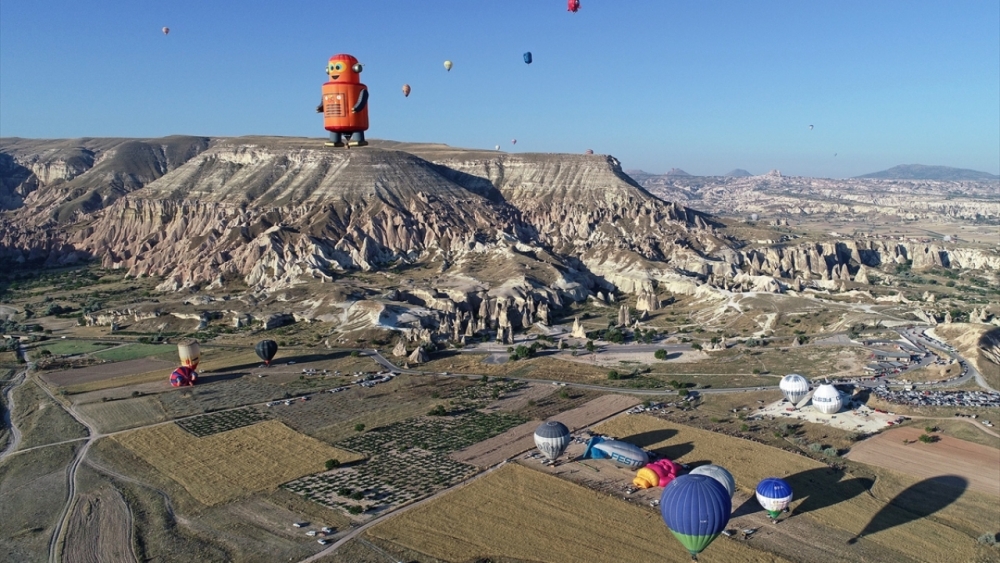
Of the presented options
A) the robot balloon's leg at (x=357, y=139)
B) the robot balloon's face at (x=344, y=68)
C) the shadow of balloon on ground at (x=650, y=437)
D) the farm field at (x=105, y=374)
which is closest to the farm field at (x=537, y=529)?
the shadow of balloon on ground at (x=650, y=437)

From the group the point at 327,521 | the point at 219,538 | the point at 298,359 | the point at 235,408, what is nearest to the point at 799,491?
the point at 327,521

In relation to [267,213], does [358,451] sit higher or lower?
lower

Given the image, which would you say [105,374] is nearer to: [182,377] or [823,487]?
[182,377]

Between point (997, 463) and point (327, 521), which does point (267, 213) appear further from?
point (997, 463)

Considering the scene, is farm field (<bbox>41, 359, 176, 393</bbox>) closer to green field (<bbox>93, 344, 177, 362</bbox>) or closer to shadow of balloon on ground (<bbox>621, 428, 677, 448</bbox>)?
green field (<bbox>93, 344, 177, 362</bbox>)

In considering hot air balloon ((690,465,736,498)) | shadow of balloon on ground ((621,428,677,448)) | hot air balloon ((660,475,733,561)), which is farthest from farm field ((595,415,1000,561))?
hot air balloon ((660,475,733,561))
